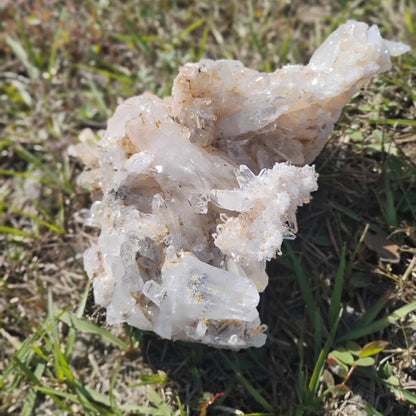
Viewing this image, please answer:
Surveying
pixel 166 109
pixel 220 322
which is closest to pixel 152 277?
pixel 220 322

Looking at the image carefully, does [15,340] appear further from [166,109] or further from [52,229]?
[166,109]

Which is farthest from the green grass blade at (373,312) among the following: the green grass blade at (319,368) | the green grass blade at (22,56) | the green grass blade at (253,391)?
the green grass blade at (22,56)

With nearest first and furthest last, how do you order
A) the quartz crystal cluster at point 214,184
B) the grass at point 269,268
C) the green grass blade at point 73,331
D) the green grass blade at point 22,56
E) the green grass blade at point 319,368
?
1. the quartz crystal cluster at point 214,184
2. the green grass blade at point 319,368
3. the grass at point 269,268
4. the green grass blade at point 73,331
5. the green grass blade at point 22,56

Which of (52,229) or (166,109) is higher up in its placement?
(166,109)

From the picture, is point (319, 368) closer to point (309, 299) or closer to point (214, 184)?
point (309, 299)

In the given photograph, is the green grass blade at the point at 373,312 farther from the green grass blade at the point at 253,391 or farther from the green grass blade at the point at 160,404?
the green grass blade at the point at 160,404

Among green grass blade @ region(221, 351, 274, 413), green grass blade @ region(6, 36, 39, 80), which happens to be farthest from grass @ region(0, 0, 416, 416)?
green grass blade @ region(6, 36, 39, 80)
